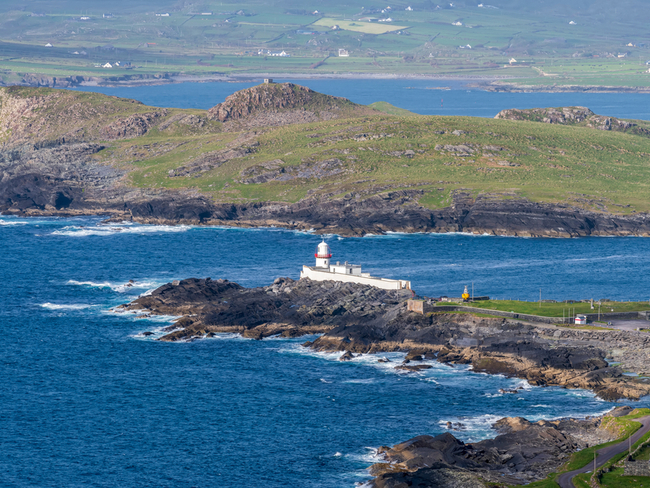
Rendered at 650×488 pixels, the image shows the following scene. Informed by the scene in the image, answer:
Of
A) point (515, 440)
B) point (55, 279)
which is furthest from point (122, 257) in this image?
point (515, 440)

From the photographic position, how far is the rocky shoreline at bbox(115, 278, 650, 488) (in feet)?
241

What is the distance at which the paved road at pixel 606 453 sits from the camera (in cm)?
6950

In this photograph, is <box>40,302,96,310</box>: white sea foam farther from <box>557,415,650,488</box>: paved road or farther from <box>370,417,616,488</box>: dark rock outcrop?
<box>557,415,650,488</box>: paved road

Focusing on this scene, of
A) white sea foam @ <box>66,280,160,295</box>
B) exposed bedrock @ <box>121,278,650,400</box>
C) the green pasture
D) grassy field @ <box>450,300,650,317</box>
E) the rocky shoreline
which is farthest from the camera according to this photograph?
white sea foam @ <box>66,280,160,295</box>

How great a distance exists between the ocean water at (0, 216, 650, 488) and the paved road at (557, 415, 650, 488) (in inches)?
319

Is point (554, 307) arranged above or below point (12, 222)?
below

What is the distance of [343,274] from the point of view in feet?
408

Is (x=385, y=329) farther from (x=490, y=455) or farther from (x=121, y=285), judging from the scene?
(x=121, y=285)

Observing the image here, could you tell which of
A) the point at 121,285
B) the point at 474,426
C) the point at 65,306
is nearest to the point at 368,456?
the point at 474,426

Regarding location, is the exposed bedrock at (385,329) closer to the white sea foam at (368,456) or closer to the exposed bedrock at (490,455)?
the exposed bedrock at (490,455)

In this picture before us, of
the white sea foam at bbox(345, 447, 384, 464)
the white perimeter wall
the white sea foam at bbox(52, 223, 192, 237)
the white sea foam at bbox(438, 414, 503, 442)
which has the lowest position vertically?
the white sea foam at bbox(345, 447, 384, 464)

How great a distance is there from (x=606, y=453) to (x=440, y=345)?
105ft

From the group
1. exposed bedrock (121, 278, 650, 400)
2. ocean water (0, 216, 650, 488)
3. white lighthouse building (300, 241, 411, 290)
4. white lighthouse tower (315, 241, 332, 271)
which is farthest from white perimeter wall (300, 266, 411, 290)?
ocean water (0, 216, 650, 488)

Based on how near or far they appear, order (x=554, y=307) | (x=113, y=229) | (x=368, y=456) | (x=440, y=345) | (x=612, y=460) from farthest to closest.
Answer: (x=113, y=229), (x=554, y=307), (x=440, y=345), (x=368, y=456), (x=612, y=460)
